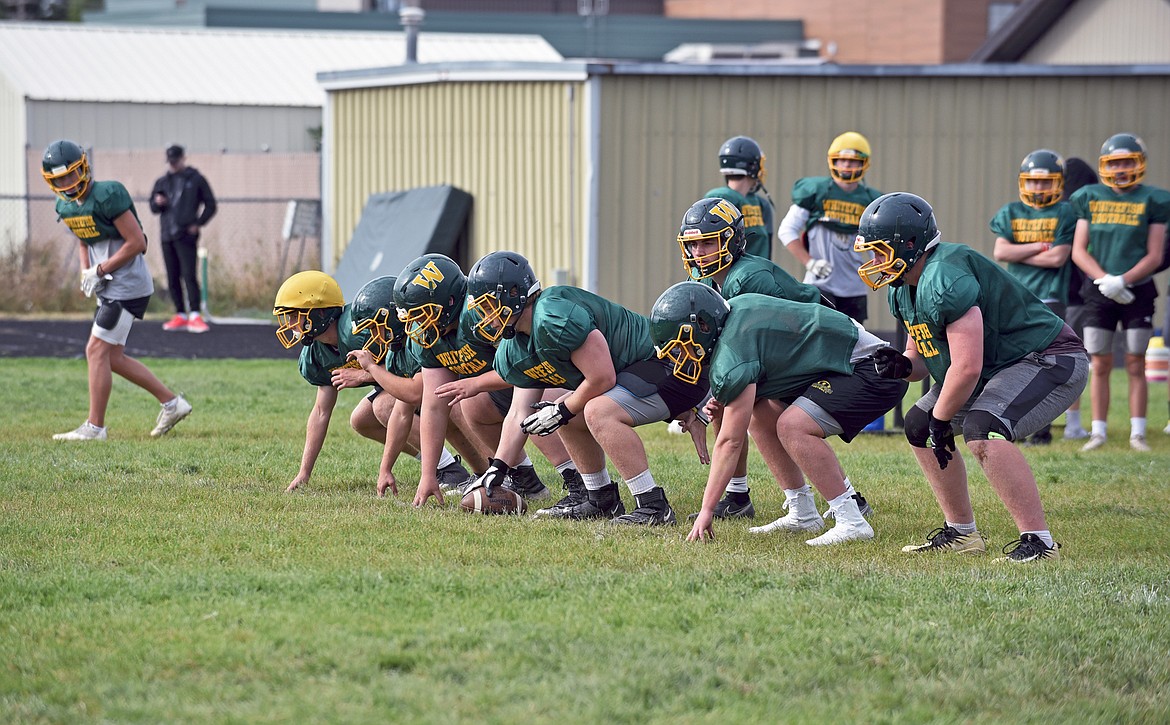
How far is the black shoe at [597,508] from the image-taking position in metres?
7.90

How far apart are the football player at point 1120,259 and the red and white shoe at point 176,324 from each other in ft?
38.7

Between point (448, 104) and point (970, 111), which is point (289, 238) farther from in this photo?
point (970, 111)

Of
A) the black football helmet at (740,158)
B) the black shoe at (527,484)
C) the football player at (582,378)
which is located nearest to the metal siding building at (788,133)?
the black football helmet at (740,158)

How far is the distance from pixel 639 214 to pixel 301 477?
34.3 feet

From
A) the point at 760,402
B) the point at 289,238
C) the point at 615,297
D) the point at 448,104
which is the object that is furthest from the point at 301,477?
the point at 289,238

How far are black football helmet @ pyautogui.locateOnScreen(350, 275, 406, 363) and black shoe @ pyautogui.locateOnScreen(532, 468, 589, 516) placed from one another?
1.19m

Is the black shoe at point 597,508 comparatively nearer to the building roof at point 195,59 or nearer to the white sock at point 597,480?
the white sock at point 597,480

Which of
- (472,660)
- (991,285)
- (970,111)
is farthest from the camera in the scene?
(970,111)

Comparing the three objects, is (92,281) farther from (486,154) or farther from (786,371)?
(486,154)

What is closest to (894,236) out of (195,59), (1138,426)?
(1138,426)

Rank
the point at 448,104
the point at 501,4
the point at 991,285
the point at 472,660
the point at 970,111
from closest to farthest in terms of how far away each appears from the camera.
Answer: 1. the point at 472,660
2. the point at 991,285
3. the point at 970,111
4. the point at 448,104
5. the point at 501,4

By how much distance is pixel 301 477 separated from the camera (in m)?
8.58

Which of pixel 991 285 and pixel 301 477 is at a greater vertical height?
pixel 991 285

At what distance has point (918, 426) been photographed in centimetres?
684
